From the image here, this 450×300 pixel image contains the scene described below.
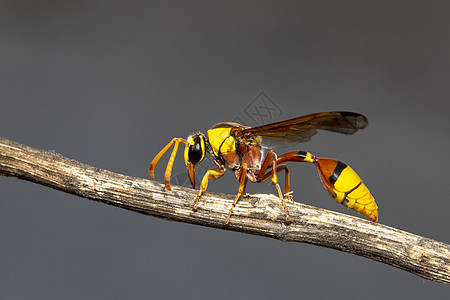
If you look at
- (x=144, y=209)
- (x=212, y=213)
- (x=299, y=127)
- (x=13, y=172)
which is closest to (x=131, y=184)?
(x=144, y=209)

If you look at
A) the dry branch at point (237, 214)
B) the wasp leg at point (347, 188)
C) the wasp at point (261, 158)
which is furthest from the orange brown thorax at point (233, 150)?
the dry branch at point (237, 214)

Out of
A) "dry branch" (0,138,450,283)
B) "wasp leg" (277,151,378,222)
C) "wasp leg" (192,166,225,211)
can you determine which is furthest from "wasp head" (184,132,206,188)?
"wasp leg" (277,151,378,222)

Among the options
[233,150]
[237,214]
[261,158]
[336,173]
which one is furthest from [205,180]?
[336,173]

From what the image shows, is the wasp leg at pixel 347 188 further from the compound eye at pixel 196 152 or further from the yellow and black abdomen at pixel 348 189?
the compound eye at pixel 196 152

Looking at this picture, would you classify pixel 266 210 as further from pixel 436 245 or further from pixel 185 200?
pixel 436 245

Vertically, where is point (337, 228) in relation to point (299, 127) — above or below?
below

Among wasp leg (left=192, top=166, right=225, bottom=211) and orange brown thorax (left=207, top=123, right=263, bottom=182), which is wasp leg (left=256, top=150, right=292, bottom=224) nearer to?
orange brown thorax (left=207, top=123, right=263, bottom=182)

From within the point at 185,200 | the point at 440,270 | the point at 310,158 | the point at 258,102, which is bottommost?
the point at 440,270
